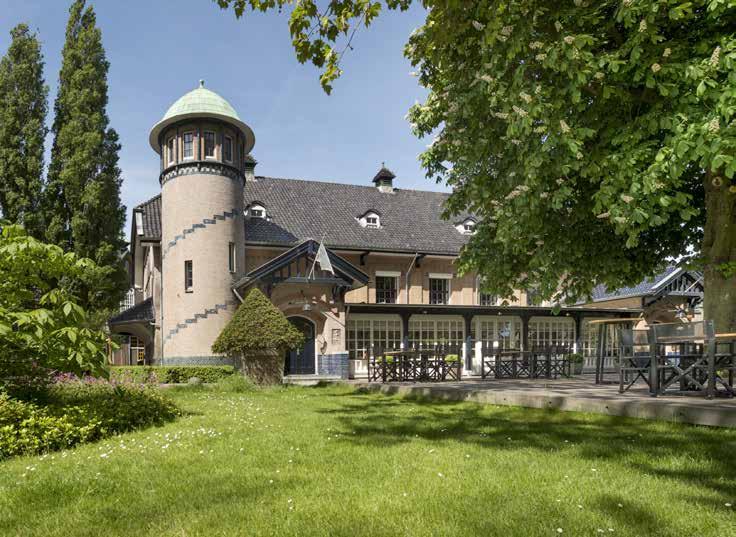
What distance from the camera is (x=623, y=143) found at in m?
8.55

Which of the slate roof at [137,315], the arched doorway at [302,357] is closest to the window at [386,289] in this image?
the arched doorway at [302,357]

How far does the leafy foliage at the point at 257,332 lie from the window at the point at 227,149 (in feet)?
25.9

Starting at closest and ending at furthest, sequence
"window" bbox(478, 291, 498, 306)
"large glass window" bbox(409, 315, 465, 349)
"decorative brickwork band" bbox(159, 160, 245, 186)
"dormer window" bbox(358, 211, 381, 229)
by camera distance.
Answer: "decorative brickwork band" bbox(159, 160, 245, 186), "large glass window" bbox(409, 315, 465, 349), "dormer window" bbox(358, 211, 381, 229), "window" bbox(478, 291, 498, 306)

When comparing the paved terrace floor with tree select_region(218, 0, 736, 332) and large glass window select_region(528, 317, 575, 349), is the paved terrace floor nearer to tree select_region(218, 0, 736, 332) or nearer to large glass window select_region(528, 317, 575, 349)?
tree select_region(218, 0, 736, 332)

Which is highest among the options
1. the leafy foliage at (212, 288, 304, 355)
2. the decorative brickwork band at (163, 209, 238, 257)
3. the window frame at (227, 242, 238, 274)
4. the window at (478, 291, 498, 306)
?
the decorative brickwork band at (163, 209, 238, 257)

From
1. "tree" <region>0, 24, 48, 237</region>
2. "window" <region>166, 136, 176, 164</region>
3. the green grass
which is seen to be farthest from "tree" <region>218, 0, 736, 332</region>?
"tree" <region>0, 24, 48, 237</region>

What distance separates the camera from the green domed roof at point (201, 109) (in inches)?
906

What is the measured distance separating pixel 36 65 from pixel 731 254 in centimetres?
2782

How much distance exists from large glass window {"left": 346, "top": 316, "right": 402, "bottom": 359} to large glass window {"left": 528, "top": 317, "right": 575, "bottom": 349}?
301 inches

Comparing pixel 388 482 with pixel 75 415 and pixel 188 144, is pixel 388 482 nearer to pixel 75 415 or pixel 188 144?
pixel 75 415

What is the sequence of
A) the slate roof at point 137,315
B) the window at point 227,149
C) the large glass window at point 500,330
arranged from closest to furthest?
the window at point 227,149 < the slate roof at point 137,315 < the large glass window at point 500,330

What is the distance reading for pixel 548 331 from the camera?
2962 cm

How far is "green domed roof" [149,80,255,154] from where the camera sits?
75.5ft

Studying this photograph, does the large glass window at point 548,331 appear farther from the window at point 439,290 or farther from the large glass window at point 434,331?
the window at point 439,290
